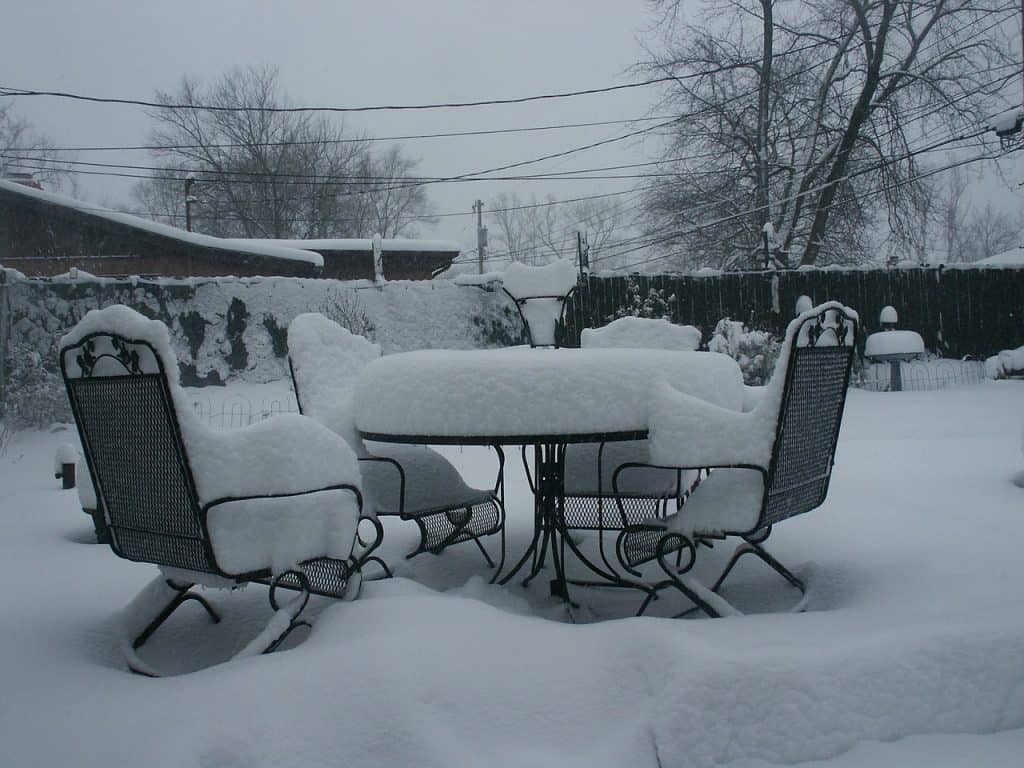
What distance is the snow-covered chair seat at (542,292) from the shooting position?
2.76 m

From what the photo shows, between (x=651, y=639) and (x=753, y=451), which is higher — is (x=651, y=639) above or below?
below

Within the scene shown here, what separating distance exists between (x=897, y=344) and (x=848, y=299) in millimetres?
2346

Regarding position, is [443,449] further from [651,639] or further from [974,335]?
[974,335]

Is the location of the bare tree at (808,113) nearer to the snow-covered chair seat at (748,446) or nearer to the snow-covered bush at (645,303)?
the snow-covered bush at (645,303)

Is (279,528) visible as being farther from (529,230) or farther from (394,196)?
(529,230)

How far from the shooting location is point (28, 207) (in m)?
10.5

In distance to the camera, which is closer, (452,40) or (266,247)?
(266,247)

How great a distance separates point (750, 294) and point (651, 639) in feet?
31.4

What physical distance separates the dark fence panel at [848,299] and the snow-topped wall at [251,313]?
150 centimetres

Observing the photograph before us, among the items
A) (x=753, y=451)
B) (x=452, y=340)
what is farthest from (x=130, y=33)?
(x=753, y=451)

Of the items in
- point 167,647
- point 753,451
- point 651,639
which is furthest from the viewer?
point 167,647

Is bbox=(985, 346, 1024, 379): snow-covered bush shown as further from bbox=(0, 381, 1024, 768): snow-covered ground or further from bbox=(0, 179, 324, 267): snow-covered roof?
bbox=(0, 179, 324, 267): snow-covered roof

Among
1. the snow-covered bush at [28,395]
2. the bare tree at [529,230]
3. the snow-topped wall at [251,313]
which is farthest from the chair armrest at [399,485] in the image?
the bare tree at [529,230]

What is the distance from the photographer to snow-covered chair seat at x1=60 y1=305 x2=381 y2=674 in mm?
1453
